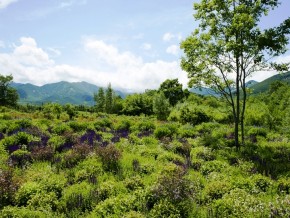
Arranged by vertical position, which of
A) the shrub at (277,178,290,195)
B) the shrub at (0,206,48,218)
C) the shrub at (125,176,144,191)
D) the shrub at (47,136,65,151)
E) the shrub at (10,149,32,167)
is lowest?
the shrub at (277,178,290,195)

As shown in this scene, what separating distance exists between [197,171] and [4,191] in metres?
6.65

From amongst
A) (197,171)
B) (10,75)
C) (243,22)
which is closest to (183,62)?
(243,22)

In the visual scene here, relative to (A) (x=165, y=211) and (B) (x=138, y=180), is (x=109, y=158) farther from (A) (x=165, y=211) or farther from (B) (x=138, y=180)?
(A) (x=165, y=211)

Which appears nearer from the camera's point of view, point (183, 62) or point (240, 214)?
point (240, 214)

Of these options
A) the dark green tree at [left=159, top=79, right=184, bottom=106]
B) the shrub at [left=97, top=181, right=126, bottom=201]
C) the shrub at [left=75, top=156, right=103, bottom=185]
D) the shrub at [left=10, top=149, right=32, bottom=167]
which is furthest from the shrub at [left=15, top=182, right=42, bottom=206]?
the dark green tree at [left=159, top=79, right=184, bottom=106]

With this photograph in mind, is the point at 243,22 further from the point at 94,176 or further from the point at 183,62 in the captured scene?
the point at 94,176

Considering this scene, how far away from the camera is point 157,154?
39.4 feet

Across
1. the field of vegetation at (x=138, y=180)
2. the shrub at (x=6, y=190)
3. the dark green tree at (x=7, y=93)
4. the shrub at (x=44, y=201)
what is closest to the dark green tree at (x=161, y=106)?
the field of vegetation at (x=138, y=180)

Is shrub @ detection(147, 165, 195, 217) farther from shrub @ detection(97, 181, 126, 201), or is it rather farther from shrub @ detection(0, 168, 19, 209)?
shrub @ detection(0, 168, 19, 209)

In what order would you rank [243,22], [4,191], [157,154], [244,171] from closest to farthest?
[4,191] → [244,171] → [157,154] → [243,22]

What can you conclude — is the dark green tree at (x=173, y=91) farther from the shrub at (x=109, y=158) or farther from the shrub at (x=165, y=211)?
the shrub at (x=165, y=211)

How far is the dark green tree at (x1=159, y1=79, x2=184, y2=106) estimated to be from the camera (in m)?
86.0

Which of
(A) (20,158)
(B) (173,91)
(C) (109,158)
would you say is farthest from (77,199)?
(B) (173,91)

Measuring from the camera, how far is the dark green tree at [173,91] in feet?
282
